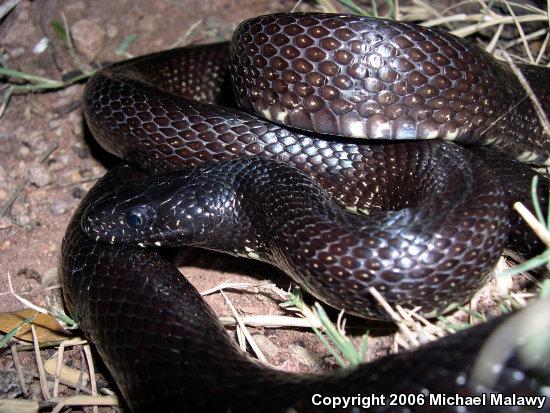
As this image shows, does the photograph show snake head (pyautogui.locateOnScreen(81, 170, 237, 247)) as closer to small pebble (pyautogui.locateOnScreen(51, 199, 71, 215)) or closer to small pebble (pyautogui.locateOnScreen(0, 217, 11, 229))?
small pebble (pyautogui.locateOnScreen(51, 199, 71, 215))

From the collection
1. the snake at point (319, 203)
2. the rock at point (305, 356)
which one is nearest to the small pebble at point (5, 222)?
the snake at point (319, 203)

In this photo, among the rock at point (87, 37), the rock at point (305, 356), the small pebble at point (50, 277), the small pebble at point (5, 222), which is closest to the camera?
the rock at point (305, 356)

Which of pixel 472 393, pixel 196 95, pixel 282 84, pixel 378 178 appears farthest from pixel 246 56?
pixel 472 393

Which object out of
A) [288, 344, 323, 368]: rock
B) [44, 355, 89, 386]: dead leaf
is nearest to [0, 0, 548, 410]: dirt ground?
[288, 344, 323, 368]: rock

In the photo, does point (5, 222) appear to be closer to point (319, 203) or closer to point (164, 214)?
point (164, 214)

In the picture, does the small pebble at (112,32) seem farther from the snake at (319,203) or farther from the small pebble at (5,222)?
the small pebble at (5,222)

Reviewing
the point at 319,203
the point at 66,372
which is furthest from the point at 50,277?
the point at 319,203
